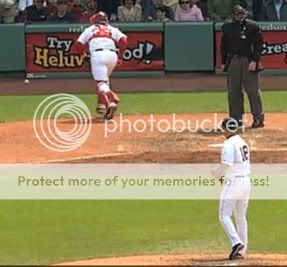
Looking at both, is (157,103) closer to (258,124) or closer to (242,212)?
(258,124)

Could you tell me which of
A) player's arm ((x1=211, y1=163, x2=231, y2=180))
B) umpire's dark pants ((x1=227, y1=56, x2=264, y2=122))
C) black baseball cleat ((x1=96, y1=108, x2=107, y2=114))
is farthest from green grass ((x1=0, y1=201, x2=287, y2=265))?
black baseball cleat ((x1=96, y1=108, x2=107, y2=114))

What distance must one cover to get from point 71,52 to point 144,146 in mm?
10126

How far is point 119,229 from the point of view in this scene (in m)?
11.9

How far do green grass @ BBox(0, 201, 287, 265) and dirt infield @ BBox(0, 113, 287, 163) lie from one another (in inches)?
102

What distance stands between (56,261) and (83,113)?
10030 mm

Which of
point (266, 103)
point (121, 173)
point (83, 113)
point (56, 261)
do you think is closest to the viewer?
point (56, 261)

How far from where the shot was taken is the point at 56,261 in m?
10.4

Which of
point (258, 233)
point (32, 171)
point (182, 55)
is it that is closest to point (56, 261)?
point (258, 233)

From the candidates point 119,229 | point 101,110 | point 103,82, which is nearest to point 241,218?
point 119,229

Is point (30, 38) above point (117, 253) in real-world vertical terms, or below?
above

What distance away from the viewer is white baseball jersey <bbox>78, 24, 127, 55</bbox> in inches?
746

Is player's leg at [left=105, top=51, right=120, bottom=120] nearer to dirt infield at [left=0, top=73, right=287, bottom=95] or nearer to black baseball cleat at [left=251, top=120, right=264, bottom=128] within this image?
black baseball cleat at [left=251, top=120, right=264, bottom=128]

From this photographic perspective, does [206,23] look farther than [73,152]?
Yes

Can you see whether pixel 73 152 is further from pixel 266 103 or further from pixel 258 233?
pixel 266 103
